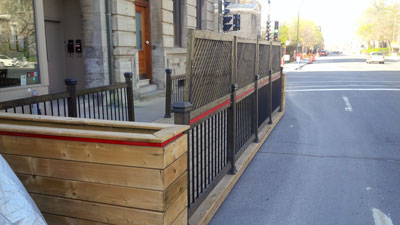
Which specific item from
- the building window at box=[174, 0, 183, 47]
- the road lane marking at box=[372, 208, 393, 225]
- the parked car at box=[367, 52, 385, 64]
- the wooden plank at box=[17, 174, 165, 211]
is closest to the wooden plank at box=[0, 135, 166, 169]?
the wooden plank at box=[17, 174, 165, 211]

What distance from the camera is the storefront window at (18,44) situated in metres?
7.00

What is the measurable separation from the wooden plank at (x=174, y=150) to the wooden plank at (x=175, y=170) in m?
0.04

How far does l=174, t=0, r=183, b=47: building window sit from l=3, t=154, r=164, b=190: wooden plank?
13.7m

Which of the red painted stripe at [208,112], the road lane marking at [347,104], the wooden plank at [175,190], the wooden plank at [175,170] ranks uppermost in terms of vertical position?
the red painted stripe at [208,112]

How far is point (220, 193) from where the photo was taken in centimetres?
449

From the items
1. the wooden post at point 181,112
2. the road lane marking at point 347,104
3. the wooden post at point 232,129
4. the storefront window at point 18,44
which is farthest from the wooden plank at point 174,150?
the road lane marking at point 347,104

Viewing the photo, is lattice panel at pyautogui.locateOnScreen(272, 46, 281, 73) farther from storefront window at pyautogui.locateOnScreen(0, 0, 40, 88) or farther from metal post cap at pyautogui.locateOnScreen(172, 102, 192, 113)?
metal post cap at pyautogui.locateOnScreen(172, 102, 192, 113)

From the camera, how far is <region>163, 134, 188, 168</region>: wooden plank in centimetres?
262

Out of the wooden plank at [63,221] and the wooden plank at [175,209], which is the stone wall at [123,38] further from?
the wooden plank at [175,209]

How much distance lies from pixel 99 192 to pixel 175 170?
60cm

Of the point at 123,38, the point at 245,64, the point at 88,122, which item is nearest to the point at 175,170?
the point at 88,122

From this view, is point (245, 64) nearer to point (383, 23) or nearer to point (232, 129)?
point (232, 129)

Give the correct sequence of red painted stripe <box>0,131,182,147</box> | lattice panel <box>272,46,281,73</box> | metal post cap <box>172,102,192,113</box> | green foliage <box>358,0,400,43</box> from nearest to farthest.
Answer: red painted stripe <box>0,131,182,147</box>, metal post cap <box>172,102,192,113</box>, lattice panel <box>272,46,281,73</box>, green foliage <box>358,0,400,43</box>

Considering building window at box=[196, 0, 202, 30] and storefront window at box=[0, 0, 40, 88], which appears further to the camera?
building window at box=[196, 0, 202, 30]
